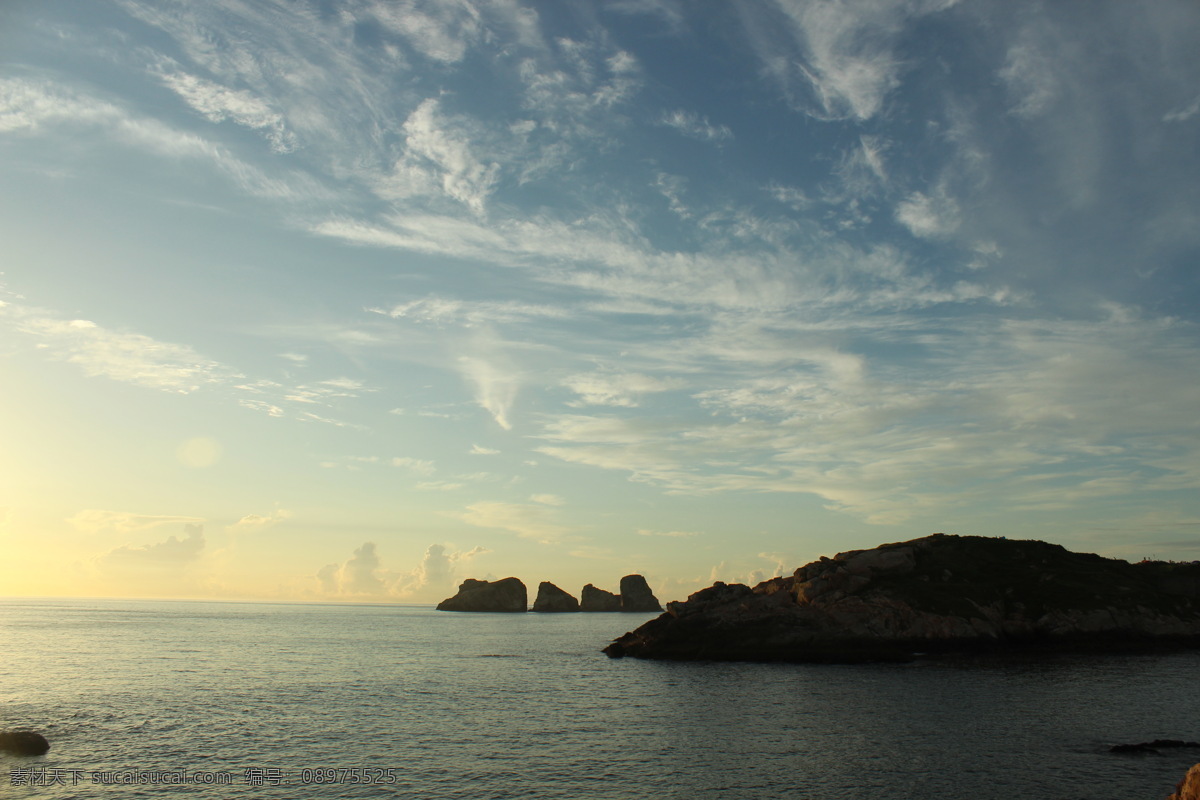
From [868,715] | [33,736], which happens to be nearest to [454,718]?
[33,736]

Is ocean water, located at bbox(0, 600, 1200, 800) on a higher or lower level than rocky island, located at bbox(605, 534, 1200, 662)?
lower

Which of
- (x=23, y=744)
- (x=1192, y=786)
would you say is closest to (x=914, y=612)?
(x=1192, y=786)

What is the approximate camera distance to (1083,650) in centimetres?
10200

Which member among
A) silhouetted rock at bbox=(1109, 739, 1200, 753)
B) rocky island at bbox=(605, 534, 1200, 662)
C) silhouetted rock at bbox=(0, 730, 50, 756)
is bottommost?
silhouetted rock at bbox=(0, 730, 50, 756)

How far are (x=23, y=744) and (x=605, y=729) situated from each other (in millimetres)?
39592

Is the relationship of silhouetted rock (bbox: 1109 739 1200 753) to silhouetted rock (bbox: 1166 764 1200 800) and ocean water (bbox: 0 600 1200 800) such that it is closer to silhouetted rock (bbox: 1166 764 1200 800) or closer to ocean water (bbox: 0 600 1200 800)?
ocean water (bbox: 0 600 1200 800)

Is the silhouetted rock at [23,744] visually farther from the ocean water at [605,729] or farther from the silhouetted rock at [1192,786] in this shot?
the silhouetted rock at [1192,786]

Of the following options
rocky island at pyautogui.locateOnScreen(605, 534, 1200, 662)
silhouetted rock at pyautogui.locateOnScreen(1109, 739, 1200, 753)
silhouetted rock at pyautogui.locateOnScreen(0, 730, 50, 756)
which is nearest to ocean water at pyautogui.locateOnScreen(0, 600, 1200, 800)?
silhouetted rock at pyautogui.locateOnScreen(0, 730, 50, 756)

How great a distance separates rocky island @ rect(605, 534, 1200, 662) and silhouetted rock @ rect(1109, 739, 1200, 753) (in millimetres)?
48105

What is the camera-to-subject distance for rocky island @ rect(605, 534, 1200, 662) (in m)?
101

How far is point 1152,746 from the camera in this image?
4522 centimetres

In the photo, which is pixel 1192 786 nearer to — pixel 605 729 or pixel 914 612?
pixel 605 729

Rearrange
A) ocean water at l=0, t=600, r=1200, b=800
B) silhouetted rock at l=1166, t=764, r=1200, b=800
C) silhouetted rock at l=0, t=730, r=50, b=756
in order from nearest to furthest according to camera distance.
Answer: silhouetted rock at l=1166, t=764, r=1200, b=800 → ocean water at l=0, t=600, r=1200, b=800 → silhouetted rock at l=0, t=730, r=50, b=756

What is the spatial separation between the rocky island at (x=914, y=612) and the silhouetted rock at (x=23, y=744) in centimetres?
7671
